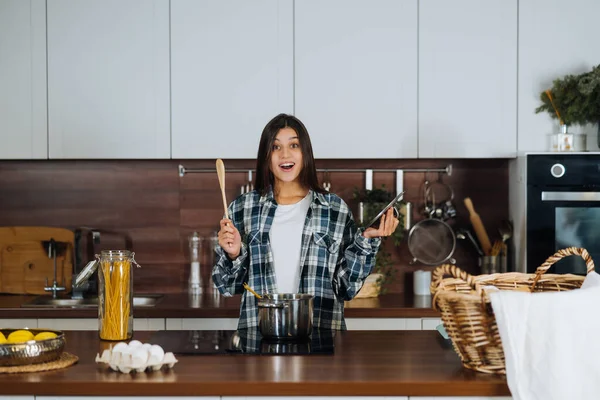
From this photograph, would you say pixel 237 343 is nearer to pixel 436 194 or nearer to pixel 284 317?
pixel 284 317

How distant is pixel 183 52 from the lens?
3490 millimetres

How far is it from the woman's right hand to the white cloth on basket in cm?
84

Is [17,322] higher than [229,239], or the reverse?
[229,239]

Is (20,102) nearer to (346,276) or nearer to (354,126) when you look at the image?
(354,126)

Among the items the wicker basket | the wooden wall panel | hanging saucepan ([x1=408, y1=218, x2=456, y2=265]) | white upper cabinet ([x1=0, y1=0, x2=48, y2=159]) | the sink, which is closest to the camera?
the wicker basket

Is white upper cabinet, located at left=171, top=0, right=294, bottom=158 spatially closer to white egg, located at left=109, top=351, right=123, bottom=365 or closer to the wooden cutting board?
the wooden cutting board

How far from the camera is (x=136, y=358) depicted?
1804 mm

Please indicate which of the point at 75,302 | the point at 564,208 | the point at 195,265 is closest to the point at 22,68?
the point at 75,302

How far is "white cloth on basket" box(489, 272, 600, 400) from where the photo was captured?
1.68 meters

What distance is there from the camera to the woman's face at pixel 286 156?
257cm

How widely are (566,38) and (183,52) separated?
1673 millimetres

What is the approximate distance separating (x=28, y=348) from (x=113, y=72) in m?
1.91

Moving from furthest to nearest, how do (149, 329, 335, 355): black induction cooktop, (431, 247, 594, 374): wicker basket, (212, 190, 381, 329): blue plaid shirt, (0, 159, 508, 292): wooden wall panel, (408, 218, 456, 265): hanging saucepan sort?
(0, 159, 508, 292): wooden wall panel < (408, 218, 456, 265): hanging saucepan < (212, 190, 381, 329): blue plaid shirt < (149, 329, 335, 355): black induction cooktop < (431, 247, 594, 374): wicker basket

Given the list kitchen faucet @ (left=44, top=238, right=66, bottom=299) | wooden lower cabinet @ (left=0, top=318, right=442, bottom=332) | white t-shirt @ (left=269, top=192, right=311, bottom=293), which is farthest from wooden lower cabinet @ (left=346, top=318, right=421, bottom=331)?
kitchen faucet @ (left=44, top=238, right=66, bottom=299)
